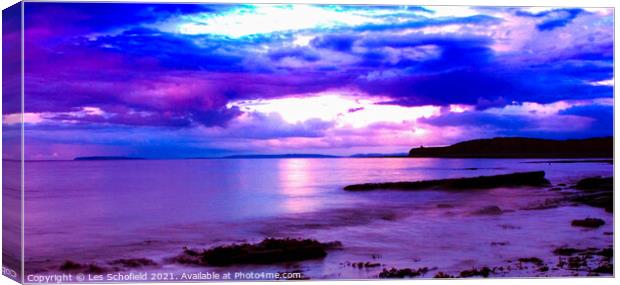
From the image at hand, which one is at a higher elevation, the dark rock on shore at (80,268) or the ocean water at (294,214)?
the ocean water at (294,214)

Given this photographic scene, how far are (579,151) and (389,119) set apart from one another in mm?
2151

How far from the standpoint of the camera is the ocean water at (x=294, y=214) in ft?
23.4

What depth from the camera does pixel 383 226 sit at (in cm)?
751

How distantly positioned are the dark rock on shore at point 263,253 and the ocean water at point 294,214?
0.07 meters

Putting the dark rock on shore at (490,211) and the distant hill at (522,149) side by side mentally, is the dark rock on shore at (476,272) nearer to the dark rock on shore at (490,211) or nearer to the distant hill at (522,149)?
the dark rock on shore at (490,211)

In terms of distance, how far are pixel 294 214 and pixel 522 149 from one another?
104 inches

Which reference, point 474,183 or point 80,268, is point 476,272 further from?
point 80,268

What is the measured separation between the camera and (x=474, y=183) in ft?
25.7

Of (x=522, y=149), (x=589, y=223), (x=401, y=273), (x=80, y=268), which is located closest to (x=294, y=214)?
(x=401, y=273)

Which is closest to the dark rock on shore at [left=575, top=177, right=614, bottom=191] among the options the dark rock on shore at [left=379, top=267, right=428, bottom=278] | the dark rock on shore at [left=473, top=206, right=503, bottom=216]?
the dark rock on shore at [left=473, top=206, right=503, bottom=216]

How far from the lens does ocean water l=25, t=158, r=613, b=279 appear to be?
281 inches

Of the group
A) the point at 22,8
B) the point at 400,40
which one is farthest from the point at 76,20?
the point at 400,40

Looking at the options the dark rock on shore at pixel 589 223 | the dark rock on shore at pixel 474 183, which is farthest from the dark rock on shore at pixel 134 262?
the dark rock on shore at pixel 589 223

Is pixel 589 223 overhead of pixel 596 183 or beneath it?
beneath
